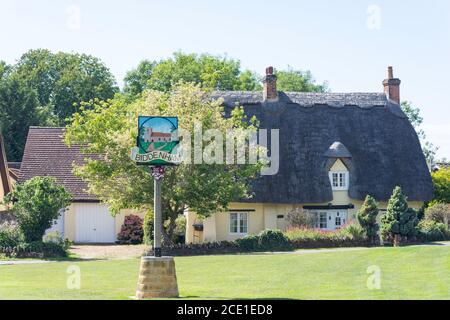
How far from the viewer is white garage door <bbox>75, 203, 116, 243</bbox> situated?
4878cm

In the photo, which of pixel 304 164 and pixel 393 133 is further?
pixel 393 133

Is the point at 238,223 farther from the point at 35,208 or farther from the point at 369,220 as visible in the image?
the point at 35,208

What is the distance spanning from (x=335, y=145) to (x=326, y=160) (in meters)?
1.17

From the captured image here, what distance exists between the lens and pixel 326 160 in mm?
49594

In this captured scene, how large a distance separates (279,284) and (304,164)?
2442 cm

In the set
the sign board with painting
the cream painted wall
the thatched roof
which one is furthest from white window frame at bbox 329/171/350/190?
the sign board with painting

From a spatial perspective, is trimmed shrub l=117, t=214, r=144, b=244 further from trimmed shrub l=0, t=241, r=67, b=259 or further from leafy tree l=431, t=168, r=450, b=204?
leafy tree l=431, t=168, r=450, b=204

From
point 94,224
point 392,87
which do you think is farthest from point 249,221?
point 392,87

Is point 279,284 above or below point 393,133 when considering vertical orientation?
below

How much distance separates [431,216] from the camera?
1842 inches

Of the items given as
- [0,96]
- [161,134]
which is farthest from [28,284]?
[0,96]

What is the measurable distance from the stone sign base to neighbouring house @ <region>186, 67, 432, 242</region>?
973 inches

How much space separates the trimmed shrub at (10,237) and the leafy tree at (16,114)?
29514 millimetres
